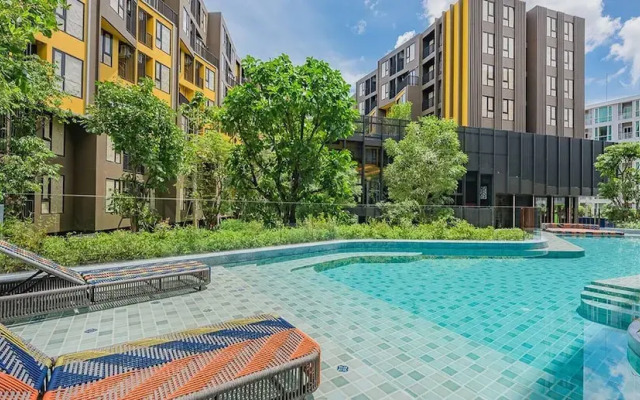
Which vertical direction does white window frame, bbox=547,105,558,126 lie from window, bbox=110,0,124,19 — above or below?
below

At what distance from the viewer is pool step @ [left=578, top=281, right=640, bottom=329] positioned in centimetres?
490

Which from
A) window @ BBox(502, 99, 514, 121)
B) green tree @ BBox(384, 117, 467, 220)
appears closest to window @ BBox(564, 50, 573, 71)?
window @ BBox(502, 99, 514, 121)

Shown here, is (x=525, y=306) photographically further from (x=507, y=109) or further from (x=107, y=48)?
(x=507, y=109)

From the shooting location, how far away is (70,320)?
4.36 meters

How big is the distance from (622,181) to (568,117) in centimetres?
861

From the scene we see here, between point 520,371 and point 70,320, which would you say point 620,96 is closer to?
point 520,371

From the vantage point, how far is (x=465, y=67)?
25609 millimetres

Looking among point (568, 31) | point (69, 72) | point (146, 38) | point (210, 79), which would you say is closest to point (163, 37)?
point (146, 38)

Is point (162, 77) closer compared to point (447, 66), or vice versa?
point (162, 77)

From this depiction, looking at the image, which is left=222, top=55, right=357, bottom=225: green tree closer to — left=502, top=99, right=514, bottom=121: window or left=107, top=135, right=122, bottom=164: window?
left=107, top=135, right=122, bottom=164: window

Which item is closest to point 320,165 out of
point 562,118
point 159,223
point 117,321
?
point 159,223

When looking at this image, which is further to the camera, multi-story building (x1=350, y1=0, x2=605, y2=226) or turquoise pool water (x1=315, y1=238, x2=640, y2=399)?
multi-story building (x1=350, y1=0, x2=605, y2=226)

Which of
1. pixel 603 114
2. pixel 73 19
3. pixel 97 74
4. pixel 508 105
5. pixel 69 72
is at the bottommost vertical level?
pixel 69 72

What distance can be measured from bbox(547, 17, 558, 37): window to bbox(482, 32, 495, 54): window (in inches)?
224
